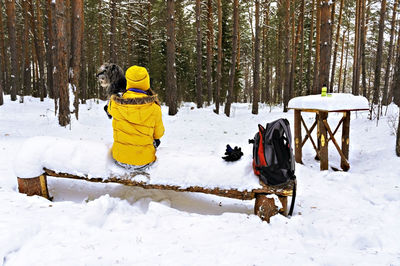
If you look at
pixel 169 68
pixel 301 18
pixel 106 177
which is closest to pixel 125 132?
pixel 106 177

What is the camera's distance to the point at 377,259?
225cm

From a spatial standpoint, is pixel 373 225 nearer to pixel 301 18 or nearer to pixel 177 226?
pixel 177 226

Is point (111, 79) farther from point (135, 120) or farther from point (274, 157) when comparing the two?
point (274, 157)

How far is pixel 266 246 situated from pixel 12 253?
227 centimetres

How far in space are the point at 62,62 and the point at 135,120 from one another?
624cm

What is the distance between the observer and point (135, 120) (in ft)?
10.2

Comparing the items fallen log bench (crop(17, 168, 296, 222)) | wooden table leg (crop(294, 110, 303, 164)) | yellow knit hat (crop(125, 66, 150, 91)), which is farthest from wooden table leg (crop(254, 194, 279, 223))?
wooden table leg (crop(294, 110, 303, 164))

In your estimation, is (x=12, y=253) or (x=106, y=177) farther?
(x=106, y=177)

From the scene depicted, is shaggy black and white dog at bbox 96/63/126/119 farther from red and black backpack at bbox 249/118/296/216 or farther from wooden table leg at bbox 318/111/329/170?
wooden table leg at bbox 318/111/329/170

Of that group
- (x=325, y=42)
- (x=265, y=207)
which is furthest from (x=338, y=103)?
(x=325, y=42)

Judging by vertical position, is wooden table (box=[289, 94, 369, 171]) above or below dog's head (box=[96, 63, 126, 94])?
below

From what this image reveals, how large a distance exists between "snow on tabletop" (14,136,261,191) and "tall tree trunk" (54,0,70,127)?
5.15 m

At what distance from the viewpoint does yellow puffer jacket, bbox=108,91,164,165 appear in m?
3.08

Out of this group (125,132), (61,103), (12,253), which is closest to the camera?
(12,253)
